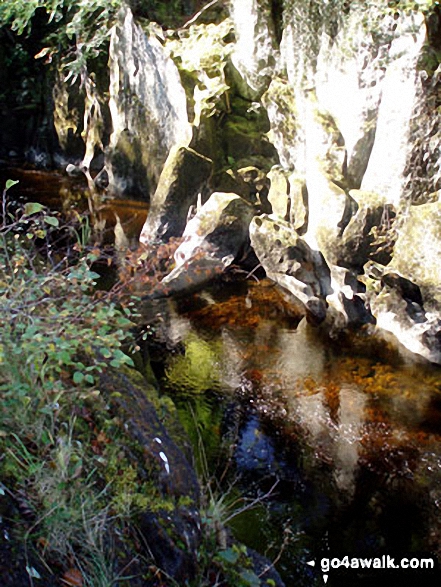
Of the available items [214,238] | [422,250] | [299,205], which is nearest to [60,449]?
[422,250]

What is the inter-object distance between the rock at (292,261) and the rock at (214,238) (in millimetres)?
829

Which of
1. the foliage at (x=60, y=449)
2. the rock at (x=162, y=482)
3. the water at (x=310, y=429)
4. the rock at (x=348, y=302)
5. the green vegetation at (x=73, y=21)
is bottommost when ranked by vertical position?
the water at (x=310, y=429)

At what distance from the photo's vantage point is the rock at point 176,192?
A: 42.4ft

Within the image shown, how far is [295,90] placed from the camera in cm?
1157

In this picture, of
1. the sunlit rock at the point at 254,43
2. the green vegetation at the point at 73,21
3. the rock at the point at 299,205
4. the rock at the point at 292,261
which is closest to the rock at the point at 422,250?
the rock at the point at 292,261

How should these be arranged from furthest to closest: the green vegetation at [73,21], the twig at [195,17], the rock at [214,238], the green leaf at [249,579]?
the twig at [195,17] < the rock at [214,238] < the green vegetation at [73,21] < the green leaf at [249,579]

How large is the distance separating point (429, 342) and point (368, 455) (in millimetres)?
2885

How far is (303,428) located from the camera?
6816mm

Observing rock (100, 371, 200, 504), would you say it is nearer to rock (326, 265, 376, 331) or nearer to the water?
the water

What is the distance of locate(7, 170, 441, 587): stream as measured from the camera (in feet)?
17.0

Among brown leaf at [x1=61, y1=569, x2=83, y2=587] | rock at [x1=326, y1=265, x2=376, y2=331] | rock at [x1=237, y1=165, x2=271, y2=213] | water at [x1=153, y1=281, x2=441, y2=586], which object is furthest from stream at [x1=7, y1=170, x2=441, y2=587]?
rock at [x1=237, y1=165, x2=271, y2=213]

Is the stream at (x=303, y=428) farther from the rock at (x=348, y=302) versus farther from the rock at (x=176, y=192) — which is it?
the rock at (x=176, y=192)

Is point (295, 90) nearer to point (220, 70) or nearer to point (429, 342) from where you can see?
point (220, 70)

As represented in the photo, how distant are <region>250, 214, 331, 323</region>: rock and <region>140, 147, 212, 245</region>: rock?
273cm
